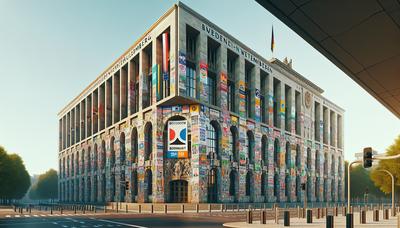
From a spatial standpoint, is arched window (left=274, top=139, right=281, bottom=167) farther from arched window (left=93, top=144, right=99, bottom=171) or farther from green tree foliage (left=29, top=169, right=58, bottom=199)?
green tree foliage (left=29, top=169, right=58, bottom=199)

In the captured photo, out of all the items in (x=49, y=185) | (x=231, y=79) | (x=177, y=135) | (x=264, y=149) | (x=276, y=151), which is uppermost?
(x=231, y=79)

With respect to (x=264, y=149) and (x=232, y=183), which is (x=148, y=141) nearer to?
(x=232, y=183)

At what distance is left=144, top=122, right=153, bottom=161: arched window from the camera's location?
5391 cm

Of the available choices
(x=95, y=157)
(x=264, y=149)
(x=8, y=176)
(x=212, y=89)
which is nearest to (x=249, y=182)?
(x=264, y=149)

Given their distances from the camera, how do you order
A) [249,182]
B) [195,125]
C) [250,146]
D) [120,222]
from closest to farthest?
[120,222] < [195,125] < [249,182] < [250,146]

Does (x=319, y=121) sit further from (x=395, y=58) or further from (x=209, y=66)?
(x=395, y=58)

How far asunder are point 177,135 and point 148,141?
7.05 metres

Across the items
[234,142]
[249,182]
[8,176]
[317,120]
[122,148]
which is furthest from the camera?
[317,120]

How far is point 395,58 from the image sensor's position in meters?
7.88

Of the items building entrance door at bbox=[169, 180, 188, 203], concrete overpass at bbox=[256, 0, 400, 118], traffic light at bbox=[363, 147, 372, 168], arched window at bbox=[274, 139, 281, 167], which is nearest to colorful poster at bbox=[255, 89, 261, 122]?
arched window at bbox=[274, 139, 281, 167]

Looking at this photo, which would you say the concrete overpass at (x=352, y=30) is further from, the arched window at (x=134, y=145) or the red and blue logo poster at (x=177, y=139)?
the arched window at (x=134, y=145)

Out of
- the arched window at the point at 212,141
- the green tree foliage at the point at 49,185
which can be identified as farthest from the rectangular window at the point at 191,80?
the green tree foliage at the point at 49,185

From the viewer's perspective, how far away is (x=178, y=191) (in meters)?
50.0

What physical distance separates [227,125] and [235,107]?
5.18m
